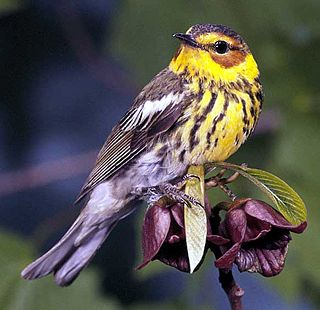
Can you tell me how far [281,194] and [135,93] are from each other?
1.45 meters

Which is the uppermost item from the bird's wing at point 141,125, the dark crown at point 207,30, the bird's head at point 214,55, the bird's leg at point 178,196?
the dark crown at point 207,30

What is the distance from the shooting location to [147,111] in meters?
2.08

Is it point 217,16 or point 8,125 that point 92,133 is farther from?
point 217,16

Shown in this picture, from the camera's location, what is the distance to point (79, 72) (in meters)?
3.67

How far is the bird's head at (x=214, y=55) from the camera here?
6.44 feet

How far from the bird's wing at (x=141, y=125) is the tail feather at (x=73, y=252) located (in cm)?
20

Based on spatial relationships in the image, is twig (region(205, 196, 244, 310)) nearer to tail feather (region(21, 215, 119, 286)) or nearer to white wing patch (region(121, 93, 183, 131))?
white wing patch (region(121, 93, 183, 131))

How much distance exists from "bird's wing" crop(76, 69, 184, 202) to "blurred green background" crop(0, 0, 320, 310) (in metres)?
0.33

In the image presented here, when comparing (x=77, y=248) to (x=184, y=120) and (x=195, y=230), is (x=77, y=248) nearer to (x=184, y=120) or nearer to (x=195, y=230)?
(x=184, y=120)

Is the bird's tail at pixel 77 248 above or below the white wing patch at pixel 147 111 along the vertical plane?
below

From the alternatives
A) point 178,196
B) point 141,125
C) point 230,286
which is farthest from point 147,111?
point 230,286

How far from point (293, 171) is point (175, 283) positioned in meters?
0.79

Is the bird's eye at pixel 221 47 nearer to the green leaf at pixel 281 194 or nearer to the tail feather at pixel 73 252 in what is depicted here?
the tail feather at pixel 73 252

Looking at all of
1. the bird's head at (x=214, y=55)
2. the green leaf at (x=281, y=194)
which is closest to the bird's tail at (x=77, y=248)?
the bird's head at (x=214, y=55)
